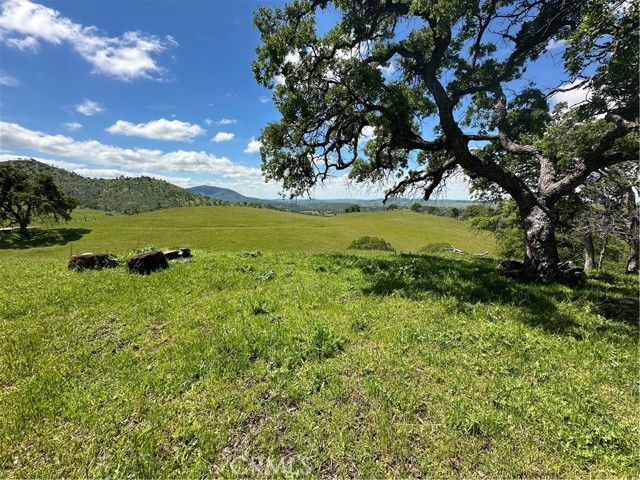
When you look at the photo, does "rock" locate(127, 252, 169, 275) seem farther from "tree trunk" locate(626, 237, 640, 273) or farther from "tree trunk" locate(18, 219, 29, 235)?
"tree trunk" locate(18, 219, 29, 235)

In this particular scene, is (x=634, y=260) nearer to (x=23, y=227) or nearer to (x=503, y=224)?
(x=503, y=224)

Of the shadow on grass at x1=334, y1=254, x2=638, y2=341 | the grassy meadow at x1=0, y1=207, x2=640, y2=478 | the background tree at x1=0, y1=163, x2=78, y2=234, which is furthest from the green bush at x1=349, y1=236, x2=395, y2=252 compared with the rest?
the background tree at x1=0, y1=163, x2=78, y2=234

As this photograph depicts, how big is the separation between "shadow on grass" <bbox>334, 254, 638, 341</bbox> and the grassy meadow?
78 mm

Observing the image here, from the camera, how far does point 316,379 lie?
15.3ft

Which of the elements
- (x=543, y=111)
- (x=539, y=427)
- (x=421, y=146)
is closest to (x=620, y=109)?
(x=543, y=111)

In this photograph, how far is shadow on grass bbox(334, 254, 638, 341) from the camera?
6.57 meters

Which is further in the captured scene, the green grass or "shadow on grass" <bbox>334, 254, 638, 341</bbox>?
"shadow on grass" <bbox>334, 254, 638, 341</bbox>

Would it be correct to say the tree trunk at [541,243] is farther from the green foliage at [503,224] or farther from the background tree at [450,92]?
the green foliage at [503,224]

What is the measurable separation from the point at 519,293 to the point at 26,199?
79704 mm

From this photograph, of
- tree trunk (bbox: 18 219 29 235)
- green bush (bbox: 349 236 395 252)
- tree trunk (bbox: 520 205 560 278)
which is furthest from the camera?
tree trunk (bbox: 18 219 29 235)

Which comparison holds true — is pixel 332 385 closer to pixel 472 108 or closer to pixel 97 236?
pixel 472 108

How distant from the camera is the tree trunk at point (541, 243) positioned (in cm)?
954

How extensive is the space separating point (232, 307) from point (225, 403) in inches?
136

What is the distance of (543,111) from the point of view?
12.2 meters
